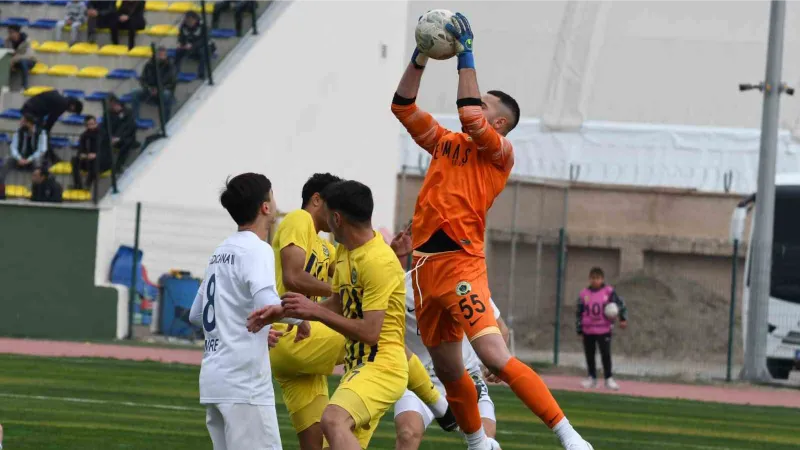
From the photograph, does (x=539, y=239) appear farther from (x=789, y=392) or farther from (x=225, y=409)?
(x=225, y=409)

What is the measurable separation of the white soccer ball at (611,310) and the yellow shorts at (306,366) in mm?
12687

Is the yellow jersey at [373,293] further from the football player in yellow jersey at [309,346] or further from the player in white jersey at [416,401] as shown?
the player in white jersey at [416,401]

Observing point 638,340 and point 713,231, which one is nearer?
point 638,340

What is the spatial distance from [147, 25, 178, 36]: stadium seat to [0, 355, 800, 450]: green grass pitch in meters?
11.8

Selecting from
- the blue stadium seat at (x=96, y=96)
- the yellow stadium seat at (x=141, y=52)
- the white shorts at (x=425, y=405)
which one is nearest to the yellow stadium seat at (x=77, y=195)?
→ the blue stadium seat at (x=96, y=96)

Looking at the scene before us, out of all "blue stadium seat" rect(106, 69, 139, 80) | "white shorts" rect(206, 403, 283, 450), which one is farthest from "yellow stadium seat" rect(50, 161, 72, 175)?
"white shorts" rect(206, 403, 283, 450)

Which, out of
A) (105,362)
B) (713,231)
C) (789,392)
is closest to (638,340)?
(713,231)

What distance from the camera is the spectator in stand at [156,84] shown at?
93.2ft

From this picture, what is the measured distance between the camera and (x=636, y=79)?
39.4 m

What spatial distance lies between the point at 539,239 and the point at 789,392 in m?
10.5

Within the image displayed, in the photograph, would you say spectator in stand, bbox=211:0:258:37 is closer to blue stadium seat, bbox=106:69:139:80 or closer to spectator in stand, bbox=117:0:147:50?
spectator in stand, bbox=117:0:147:50

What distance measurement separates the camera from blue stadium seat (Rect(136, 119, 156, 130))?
2830 cm

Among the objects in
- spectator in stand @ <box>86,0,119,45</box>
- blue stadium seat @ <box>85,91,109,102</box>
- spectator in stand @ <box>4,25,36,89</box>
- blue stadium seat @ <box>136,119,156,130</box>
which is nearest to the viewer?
blue stadium seat @ <box>136,119,156,130</box>

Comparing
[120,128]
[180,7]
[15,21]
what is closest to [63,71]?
[15,21]
